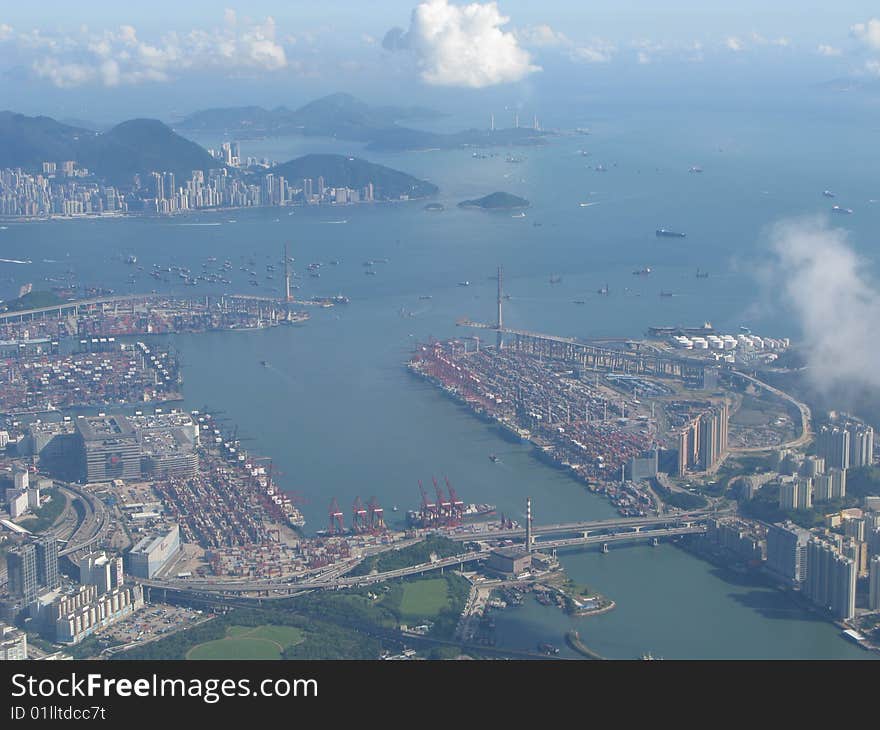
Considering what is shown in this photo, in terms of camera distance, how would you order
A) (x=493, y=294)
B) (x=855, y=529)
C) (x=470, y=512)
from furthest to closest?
(x=493, y=294) < (x=470, y=512) < (x=855, y=529)

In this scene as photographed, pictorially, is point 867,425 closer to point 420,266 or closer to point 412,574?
point 412,574

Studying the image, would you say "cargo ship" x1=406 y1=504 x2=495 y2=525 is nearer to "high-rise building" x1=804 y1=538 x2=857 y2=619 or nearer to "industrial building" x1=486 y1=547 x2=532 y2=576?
"industrial building" x1=486 y1=547 x2=532 y2=576

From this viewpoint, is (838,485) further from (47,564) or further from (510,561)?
(47,564)

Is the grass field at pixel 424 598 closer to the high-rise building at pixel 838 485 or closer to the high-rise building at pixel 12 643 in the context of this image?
the high-rise building at pixel 12 643

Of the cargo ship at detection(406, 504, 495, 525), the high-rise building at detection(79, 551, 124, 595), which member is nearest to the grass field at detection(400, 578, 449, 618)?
the cargo ship at detection(406, 504, 495, 525)

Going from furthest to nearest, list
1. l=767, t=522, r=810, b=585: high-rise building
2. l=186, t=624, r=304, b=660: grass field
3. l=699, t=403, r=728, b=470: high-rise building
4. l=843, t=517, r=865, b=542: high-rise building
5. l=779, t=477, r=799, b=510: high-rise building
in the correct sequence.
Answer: l=699, t=403, r=728, b=470: high-rise building
l=779, t=477, r=799, b=510: high-rise building
l=843, t=517, r=865, b=542: high-rise building
l=767, t=522, r=810, b=585: high-rise building
l=186, t=624, r=304, b=660: grass field

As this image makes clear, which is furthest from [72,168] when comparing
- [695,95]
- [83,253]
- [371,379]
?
[695,95]

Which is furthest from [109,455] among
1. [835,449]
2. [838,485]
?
[835,449]
